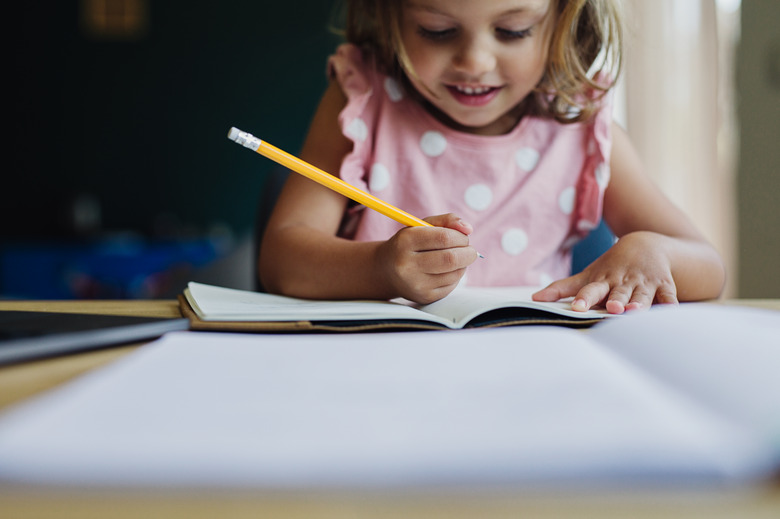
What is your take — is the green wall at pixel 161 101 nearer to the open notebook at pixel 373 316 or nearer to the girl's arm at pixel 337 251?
the girl's arm at pixel 337 251

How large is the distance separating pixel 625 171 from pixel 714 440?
2.50ft

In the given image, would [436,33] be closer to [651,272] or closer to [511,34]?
[511,34]

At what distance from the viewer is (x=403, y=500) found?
0.15 metres

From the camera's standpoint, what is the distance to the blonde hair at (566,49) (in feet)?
2.57

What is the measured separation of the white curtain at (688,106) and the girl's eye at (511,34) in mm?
1120

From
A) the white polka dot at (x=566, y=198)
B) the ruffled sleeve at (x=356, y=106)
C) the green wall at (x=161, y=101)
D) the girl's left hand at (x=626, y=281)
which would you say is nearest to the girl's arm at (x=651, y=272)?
the girl's left hand at (x=626, y=281)

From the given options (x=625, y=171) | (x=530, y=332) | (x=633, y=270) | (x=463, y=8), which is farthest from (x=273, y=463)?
(x=625, y=171)

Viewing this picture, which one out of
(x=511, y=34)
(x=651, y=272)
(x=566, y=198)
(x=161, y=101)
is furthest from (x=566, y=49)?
(x=161, y=101)

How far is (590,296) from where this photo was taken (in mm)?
502

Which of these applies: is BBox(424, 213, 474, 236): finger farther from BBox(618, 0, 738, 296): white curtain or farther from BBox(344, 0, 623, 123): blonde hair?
BBox(618, 0, 738, 296): white curtain

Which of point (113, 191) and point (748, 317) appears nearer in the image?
point (748, 317)

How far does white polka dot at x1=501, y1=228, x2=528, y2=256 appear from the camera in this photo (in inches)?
35.4

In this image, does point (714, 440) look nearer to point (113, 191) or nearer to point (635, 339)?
point (635, 339)

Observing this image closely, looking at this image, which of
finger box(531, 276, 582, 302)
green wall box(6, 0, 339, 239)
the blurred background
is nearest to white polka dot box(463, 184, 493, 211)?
finger box(531, 276, 582, 302)
